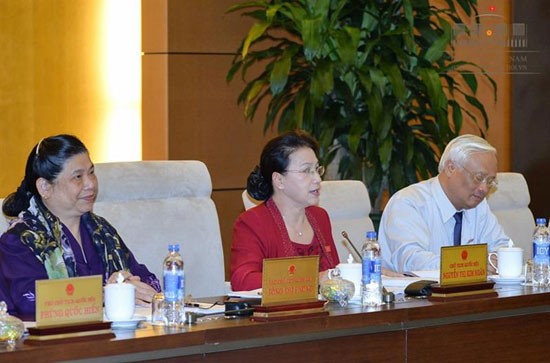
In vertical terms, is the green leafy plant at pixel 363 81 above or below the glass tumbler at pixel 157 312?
above

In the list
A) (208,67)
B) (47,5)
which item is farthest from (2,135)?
(208,67)

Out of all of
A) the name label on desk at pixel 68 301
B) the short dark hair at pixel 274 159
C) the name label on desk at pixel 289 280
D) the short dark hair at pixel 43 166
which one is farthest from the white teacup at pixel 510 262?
the name label on desk at pixel 68 301

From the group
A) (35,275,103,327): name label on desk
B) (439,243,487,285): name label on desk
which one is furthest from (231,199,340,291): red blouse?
(35,275,103,327): name label on desk

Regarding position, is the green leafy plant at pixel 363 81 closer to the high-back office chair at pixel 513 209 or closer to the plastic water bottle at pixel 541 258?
the high-back office chair at pixel 513 209

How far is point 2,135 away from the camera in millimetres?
5879

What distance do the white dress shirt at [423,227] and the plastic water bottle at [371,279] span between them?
3.21 ft

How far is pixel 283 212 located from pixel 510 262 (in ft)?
2.62

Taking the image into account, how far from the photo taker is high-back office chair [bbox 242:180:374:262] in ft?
13.8

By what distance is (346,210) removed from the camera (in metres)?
4.24

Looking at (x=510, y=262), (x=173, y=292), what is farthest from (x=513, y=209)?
(x=173, y=292)

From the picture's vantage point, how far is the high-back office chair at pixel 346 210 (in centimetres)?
420

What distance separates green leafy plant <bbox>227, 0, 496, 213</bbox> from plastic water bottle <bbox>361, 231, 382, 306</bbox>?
7.24ft

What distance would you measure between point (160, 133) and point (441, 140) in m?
1.52

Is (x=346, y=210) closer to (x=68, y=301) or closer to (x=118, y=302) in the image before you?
(x=118, y=302)
